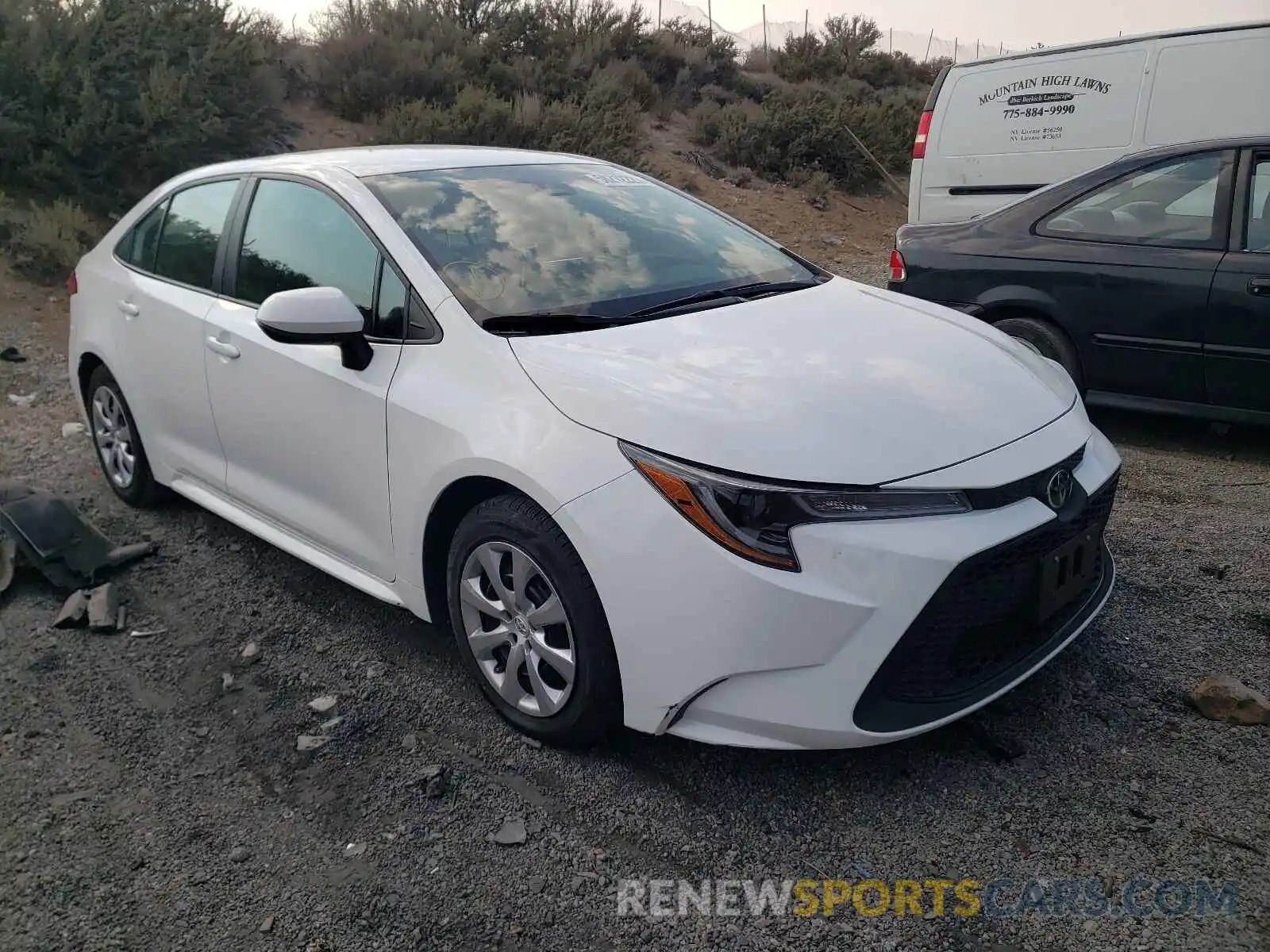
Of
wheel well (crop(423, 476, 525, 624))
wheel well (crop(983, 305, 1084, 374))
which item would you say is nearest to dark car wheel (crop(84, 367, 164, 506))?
wheel well (crop(423, 476, 525, 624))

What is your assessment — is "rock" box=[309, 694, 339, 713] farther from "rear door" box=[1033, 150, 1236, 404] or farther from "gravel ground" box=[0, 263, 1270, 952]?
"rear door" box=[1033, 150, 1236, 404]

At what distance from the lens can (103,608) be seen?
3.70 meters

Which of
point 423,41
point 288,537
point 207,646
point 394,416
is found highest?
point 423,41

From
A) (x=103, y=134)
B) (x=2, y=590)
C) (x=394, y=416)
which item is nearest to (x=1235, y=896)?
(x=394, y=416)

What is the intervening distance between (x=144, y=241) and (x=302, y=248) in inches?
56.1

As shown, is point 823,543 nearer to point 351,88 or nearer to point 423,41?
point 351,88

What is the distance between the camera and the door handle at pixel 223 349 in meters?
3.63

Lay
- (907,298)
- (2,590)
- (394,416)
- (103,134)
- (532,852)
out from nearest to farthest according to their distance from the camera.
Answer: (532,852)
(394,416)
(907,298)
(2,590)
(103,134)

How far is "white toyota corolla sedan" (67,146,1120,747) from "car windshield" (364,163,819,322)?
1cm

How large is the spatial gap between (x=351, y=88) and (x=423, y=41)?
154 cm

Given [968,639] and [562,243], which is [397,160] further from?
[968,639]

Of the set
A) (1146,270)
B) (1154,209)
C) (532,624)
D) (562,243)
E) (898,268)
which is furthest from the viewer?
(898,268)

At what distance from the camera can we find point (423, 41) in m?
14.4

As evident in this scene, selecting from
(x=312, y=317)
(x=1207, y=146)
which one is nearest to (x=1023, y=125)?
(x=1207, y=146)
